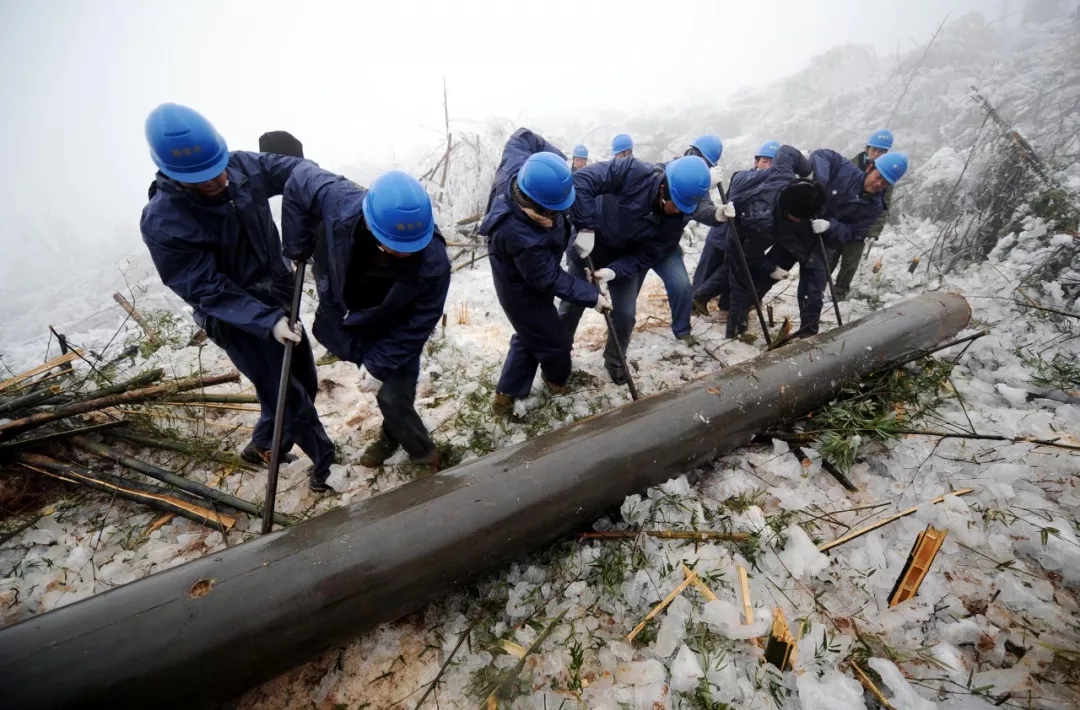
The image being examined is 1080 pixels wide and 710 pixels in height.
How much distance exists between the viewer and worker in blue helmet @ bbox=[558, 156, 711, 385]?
2.76m

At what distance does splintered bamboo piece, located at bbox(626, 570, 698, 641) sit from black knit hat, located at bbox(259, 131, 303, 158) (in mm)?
3548

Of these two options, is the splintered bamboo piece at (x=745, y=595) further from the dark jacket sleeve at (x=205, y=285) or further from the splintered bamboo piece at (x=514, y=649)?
the dark jacket sleeve at (x=205, y=285)

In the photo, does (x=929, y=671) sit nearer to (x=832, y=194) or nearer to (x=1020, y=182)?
(x=832, y=194)

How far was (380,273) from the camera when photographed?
6.76 feet

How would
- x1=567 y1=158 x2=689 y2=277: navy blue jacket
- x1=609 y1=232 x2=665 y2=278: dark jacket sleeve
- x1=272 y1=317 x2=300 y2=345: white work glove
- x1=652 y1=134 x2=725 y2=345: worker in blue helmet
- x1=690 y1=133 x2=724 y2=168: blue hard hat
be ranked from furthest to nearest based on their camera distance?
1. x1=690 y1=133 x2=724 y2=168: blue hard hat
2. x1=652 y1=134 x2=725 y2=345: worker in blue helmet
3. x1=609 y1=232 x2=665 y2=278: dark jacket sleeve
4. x1=567 y1=158 x2=689 y2=277: navy blue jacket
5. x1=272 y1=317 x2=300 y2=345: white work glove

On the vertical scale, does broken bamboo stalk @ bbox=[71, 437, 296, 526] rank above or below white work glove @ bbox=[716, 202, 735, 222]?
below

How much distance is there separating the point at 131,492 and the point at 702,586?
2.68 meters

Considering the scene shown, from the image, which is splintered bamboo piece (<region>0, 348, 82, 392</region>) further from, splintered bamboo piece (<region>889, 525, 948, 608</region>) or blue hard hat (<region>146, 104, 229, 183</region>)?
splintered bamboo piece (<region>889, 525, 948, 608</region>)

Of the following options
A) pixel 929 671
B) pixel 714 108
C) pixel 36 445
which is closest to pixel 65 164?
pixel 714 108

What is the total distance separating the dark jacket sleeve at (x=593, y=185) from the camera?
2865 mm

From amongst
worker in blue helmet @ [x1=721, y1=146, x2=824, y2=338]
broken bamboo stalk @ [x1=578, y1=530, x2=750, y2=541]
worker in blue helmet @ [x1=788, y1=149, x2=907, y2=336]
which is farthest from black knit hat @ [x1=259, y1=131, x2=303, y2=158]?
worker in blue helmet @ [x1=788, y1=149, x2=907, y2=336]

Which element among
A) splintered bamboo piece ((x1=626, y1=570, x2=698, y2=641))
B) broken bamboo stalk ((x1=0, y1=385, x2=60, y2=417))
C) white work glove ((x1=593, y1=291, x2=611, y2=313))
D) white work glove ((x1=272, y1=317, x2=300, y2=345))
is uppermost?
white work glove ((x1=272, y1=317, x2=300, y2=345))

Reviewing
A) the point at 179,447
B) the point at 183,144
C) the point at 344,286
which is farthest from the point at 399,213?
the point at 179,447

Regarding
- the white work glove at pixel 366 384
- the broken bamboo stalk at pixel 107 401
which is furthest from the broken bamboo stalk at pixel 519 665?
the broken bamboo stalk at pixel 107 401
